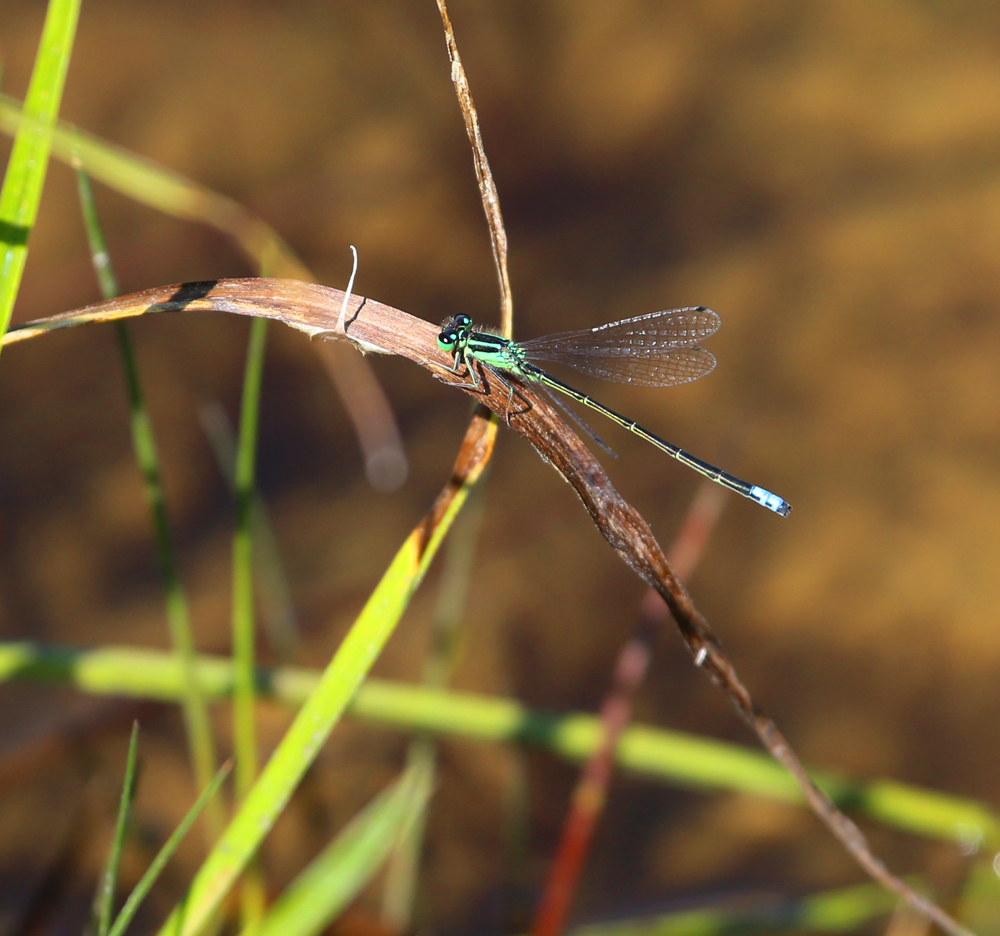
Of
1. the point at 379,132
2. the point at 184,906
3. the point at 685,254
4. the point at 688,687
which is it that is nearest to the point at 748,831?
the point at 688,687

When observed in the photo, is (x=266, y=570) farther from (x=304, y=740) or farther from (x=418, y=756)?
(x=304, y=740)

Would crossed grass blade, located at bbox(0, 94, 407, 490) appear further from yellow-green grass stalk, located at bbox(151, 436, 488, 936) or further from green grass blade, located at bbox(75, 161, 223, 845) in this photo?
yellow-green grass stalk, located at bbox(151, 436, 488, 936)

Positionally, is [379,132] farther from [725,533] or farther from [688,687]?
[688,687]

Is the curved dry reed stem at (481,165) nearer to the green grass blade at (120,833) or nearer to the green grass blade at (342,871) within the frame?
the green grass blade at (120,833)

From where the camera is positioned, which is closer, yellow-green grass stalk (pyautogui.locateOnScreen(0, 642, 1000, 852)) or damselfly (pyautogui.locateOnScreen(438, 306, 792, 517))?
yellow-green grass stalk (pyautogui.locateOnScreen(0, 642, 1000, 852))

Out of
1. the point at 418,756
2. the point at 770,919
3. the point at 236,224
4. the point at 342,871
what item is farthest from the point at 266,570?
the point at 770,919

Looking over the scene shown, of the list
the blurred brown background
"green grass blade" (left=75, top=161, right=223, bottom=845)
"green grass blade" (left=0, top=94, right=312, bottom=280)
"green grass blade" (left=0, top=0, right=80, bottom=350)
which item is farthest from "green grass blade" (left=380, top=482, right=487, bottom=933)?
"green grass blade" (left=0, top=0, right=80, bottom=350)
